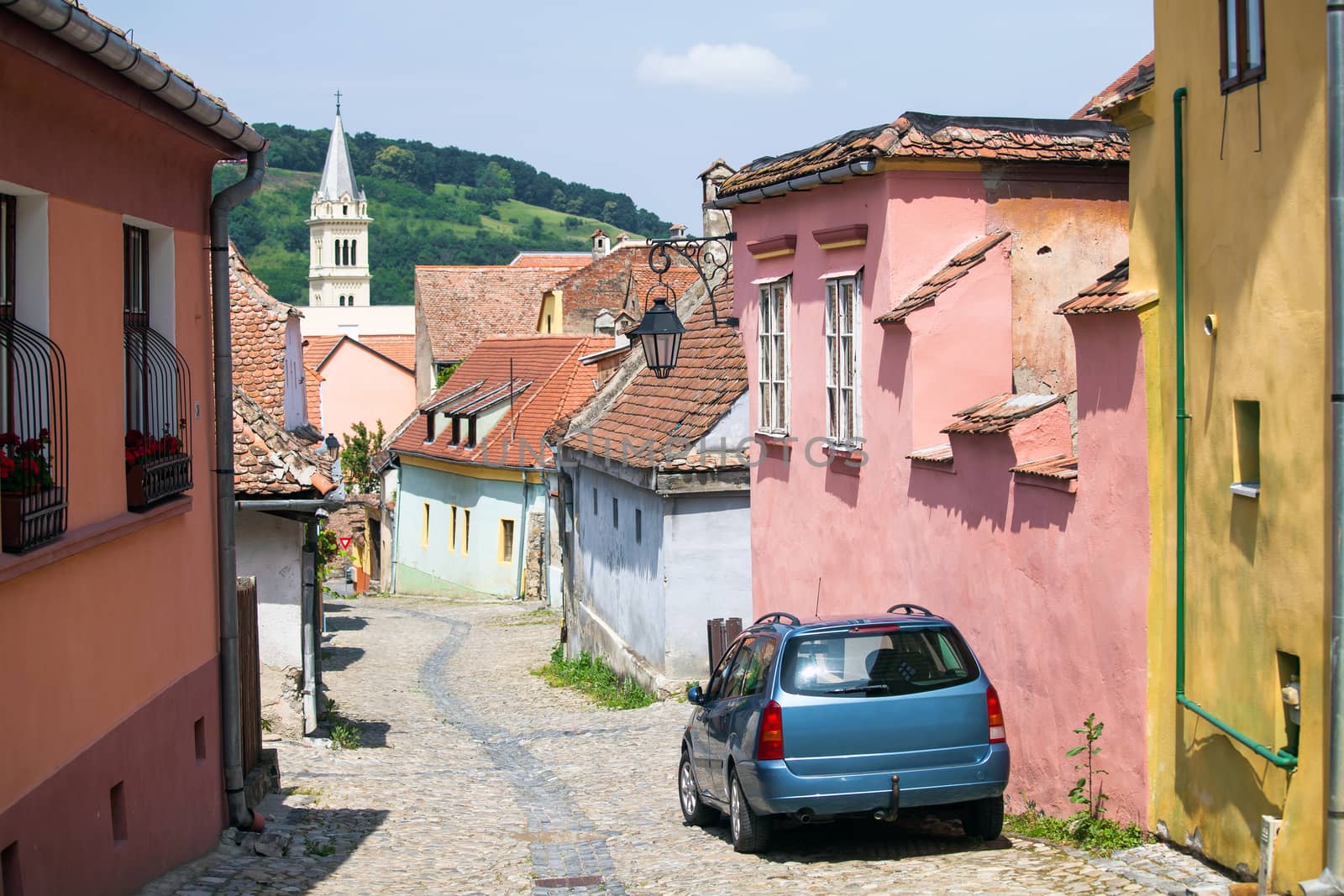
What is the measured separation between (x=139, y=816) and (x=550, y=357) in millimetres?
34393

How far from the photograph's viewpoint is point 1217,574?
322 inches

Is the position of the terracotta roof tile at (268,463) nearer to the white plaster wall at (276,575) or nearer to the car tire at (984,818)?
the white plaster wall at (276,575)

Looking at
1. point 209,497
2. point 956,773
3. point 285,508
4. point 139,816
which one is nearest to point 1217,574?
point 956,773

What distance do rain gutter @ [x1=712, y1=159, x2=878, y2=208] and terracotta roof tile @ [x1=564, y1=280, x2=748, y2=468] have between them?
7.30ft

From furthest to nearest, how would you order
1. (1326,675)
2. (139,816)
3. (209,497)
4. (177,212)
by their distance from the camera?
(209,497) → (177,212) → (139,816) → (1326,675)

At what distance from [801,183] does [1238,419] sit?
785cm

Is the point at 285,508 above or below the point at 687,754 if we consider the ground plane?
above

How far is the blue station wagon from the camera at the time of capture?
928 centimetres

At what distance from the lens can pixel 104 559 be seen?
8.31m

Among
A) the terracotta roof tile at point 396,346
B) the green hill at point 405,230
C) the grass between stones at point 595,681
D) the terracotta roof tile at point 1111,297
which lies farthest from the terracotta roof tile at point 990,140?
the green hill at point 405,230

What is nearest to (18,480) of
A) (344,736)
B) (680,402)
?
(344,736)

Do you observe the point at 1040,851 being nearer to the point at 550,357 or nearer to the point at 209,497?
the point at 209,497

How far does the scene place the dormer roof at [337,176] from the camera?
5792 inches

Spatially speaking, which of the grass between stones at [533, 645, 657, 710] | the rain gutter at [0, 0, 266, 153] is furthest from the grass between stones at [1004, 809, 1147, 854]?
the grass between stones at [533, 645, 657, 710]
